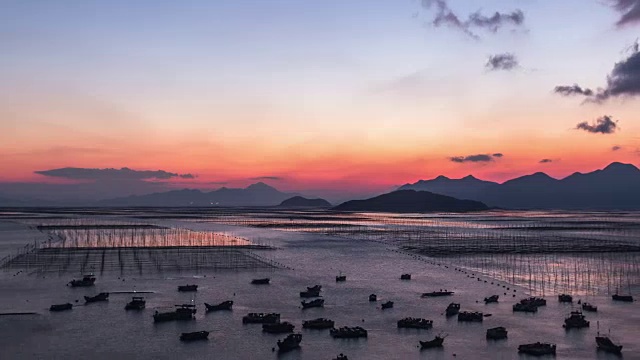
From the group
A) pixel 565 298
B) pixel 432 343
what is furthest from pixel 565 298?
pixel 432 343

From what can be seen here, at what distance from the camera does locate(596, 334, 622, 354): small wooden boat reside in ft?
113

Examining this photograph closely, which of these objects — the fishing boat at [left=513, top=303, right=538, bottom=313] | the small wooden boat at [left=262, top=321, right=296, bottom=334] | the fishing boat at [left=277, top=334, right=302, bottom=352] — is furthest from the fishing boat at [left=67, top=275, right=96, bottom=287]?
the fishing boat at [left=513, top=303, right=538, bottom=313]

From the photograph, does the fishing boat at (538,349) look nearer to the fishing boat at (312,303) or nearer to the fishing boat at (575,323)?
the fishing boat at (575,323)

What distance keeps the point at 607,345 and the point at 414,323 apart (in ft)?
38.1

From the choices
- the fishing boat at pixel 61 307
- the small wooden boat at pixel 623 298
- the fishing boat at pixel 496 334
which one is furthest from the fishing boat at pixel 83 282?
the small wooden boat at pixel 623 298

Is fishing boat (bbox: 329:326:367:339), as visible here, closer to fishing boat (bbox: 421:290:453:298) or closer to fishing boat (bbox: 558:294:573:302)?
fishing boat (bbox: 421:290:453:298)

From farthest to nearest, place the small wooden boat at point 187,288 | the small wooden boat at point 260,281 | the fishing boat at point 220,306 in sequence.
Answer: the small wooden boat at point 260,281
the small wooden boat at point 187,288
the fishing boat at point 220,306

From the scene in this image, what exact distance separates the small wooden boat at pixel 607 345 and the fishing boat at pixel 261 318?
65.7 feet

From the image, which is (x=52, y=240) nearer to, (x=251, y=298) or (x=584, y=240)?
(x=251, y=298)

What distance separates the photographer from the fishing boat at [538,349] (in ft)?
112

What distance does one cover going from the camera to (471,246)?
9538 centimetres

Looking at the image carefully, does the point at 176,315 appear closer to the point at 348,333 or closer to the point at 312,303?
the point at 312,303

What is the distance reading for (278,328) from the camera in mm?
38344

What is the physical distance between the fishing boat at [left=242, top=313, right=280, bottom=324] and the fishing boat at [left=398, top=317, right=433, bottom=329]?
837 cm
